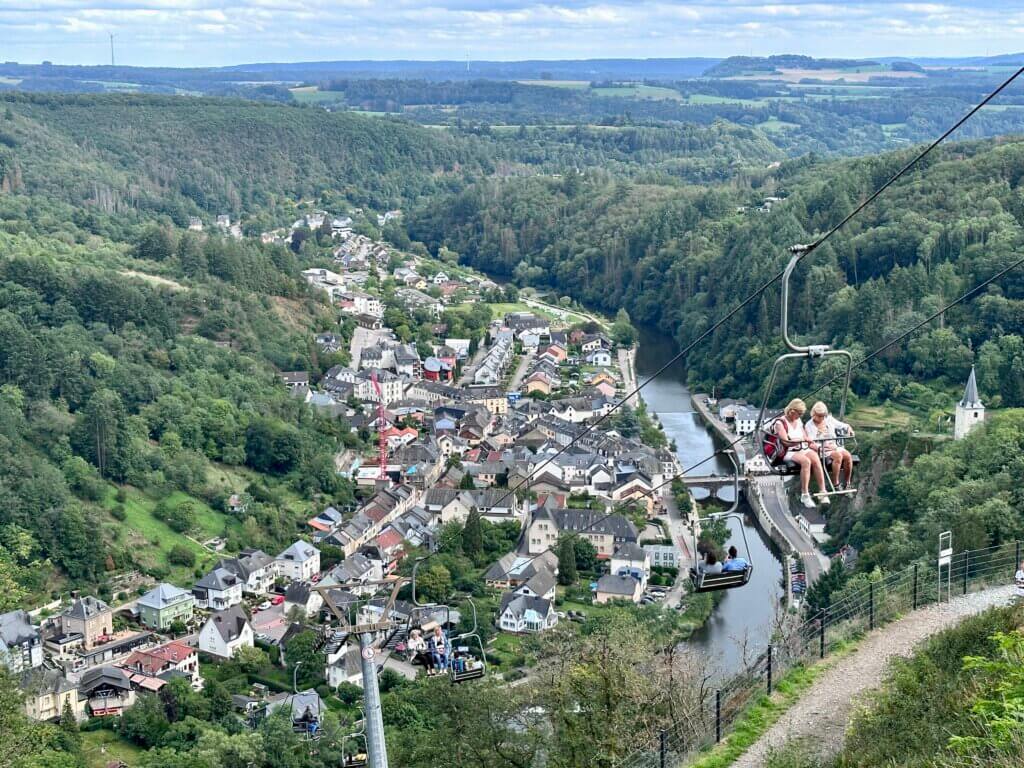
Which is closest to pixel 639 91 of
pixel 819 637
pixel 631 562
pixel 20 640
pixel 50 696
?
pixel 631 562

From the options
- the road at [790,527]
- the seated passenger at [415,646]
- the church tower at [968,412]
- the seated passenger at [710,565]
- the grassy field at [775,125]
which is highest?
the grassy field at [775,125]

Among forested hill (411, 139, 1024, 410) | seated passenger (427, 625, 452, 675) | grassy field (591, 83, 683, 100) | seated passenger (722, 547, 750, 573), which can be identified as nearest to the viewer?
Result: seated passenger (722, 547, 750, 573)

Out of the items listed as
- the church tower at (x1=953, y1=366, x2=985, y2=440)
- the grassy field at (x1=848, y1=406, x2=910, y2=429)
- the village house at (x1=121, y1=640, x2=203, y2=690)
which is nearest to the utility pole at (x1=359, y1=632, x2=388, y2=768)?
the village house at (x1=121, y1=640, x2=203, y2=690)

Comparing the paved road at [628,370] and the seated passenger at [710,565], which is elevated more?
the seated passenger at [710,565]

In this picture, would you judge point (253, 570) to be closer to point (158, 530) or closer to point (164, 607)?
point (164, 607)

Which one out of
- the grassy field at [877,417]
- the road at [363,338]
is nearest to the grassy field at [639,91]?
the road at [363,338]

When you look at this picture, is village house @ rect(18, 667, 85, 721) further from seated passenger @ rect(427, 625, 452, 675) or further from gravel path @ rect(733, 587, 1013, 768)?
gravel path @ rect(733, 587, 1013, 768)

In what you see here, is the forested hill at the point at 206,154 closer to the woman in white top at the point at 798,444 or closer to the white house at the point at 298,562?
the white house at the point at 298,562
